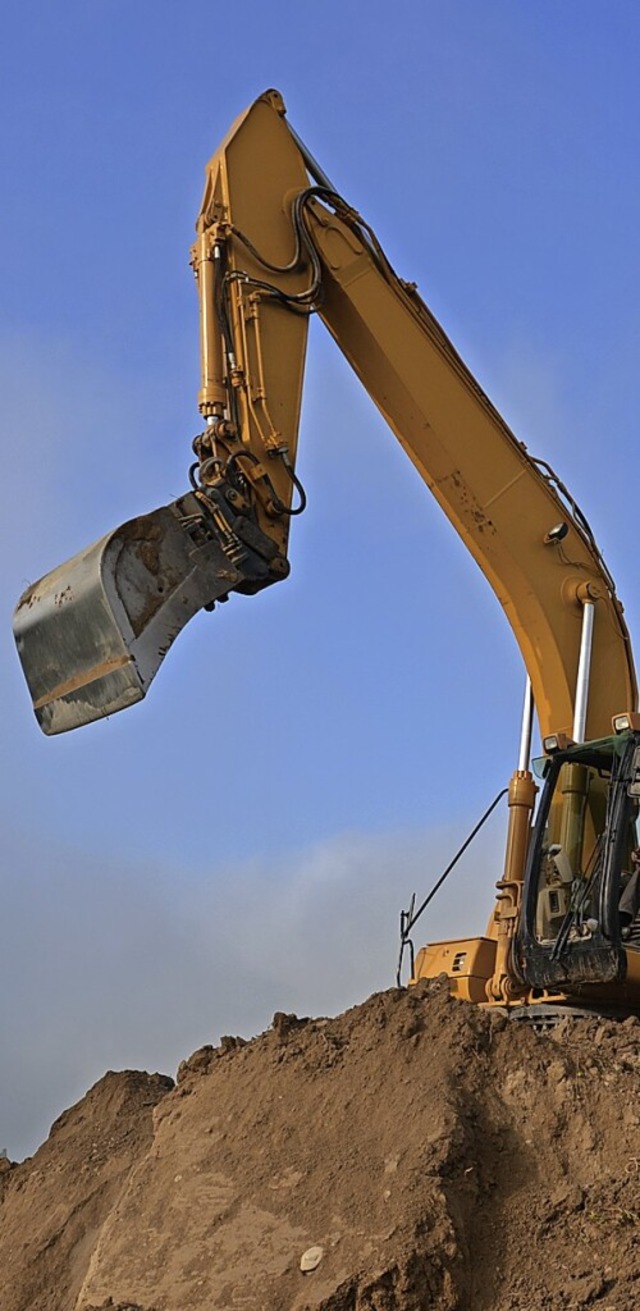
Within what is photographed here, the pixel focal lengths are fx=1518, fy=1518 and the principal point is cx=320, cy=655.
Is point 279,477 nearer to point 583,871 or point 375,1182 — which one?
point 583,871

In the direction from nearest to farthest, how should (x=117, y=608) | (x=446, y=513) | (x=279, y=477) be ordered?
(x=117, y=608) < (x=279, y=477) < (x=446, y=513)

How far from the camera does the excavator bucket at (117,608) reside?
315 inches

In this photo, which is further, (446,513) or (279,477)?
(446,513)

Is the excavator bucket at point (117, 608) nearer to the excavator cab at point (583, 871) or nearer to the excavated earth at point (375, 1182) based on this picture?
the excavated earth at point (375, 1182)

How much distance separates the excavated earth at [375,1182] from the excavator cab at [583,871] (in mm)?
410

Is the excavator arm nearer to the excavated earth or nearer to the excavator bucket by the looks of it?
the excavator bucket

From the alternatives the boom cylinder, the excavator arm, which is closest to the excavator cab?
the boom cylinder

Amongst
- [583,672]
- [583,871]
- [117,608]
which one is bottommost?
[583,871]

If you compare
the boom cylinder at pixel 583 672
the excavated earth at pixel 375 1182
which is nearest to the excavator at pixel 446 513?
the boom cylinder at pixel 583 672

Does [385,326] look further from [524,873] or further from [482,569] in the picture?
[524,873]

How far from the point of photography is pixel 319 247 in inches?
390

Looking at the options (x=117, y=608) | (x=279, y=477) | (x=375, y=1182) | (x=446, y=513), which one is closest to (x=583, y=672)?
(x=446, y=513)

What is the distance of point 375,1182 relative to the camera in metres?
6.74

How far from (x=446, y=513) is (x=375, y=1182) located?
4812 mm
